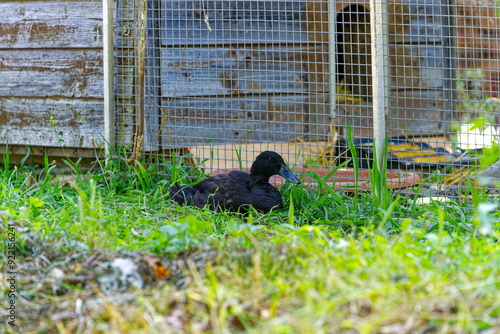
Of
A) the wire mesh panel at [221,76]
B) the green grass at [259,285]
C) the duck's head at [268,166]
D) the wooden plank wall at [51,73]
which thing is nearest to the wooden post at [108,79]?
the wooden plank wall at [51,73]

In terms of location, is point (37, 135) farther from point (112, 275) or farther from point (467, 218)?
point (467, 218)

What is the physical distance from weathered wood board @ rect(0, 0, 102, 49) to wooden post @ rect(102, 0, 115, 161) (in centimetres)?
30

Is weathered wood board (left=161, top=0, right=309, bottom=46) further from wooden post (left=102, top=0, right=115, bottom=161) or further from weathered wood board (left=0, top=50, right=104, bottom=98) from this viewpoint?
weathered wood board (left=0, top=50, right=104, bottom=98)

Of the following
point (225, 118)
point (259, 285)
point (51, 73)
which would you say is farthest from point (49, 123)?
point (259, 285)

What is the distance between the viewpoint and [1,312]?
1855 mm

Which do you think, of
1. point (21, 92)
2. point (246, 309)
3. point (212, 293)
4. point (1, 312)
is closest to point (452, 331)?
point (246, 309)

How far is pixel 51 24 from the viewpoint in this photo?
507 cm

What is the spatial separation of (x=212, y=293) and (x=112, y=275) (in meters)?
0.49

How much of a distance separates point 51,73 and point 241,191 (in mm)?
2418

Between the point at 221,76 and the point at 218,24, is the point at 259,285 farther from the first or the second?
the point at 218,24

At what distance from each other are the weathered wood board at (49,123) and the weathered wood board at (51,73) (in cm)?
8

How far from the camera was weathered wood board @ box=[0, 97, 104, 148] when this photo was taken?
5020 mm

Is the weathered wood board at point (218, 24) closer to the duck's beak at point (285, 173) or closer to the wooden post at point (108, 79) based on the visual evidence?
the wooden post at point (108, 79)

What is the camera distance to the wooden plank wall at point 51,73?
498 cm
